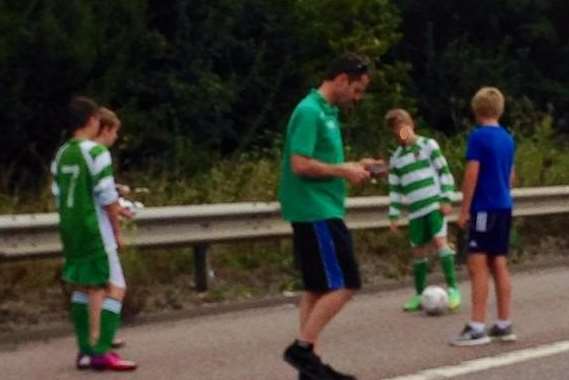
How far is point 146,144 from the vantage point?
2478 cm

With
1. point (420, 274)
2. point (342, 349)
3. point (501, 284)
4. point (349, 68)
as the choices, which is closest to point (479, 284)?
point (501, 284)

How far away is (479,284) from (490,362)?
85 centimetres

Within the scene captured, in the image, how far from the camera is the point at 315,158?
28.6 feet

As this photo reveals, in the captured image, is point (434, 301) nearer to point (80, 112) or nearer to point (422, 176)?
point (422, 176)

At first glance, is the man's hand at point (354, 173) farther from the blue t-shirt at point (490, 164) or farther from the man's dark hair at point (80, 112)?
the blue t-shirt at point (490, 164)

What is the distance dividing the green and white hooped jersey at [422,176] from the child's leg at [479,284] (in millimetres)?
1837

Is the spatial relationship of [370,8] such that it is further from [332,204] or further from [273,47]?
[332,204]

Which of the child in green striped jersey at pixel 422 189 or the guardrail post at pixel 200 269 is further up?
the child in green striped jersey at pixel 422 189

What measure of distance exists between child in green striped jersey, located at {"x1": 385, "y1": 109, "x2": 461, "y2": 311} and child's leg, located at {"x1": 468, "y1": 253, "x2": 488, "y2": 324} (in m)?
1.72

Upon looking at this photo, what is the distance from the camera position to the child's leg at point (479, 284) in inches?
419

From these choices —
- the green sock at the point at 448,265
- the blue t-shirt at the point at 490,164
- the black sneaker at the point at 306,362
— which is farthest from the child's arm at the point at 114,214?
the green sock at the point at 448,265

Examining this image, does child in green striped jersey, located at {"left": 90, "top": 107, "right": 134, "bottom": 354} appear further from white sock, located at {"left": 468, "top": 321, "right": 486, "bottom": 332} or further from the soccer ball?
the soccer ball

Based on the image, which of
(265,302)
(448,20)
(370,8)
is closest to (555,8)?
(448,20)

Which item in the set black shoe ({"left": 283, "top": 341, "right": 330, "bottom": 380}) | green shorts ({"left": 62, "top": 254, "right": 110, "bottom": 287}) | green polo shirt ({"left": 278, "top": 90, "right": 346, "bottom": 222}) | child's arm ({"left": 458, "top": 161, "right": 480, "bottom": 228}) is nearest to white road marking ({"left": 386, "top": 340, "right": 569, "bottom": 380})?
black shoe ({"left": 283, "top": 341, "right": 330, "bottom": 380})
